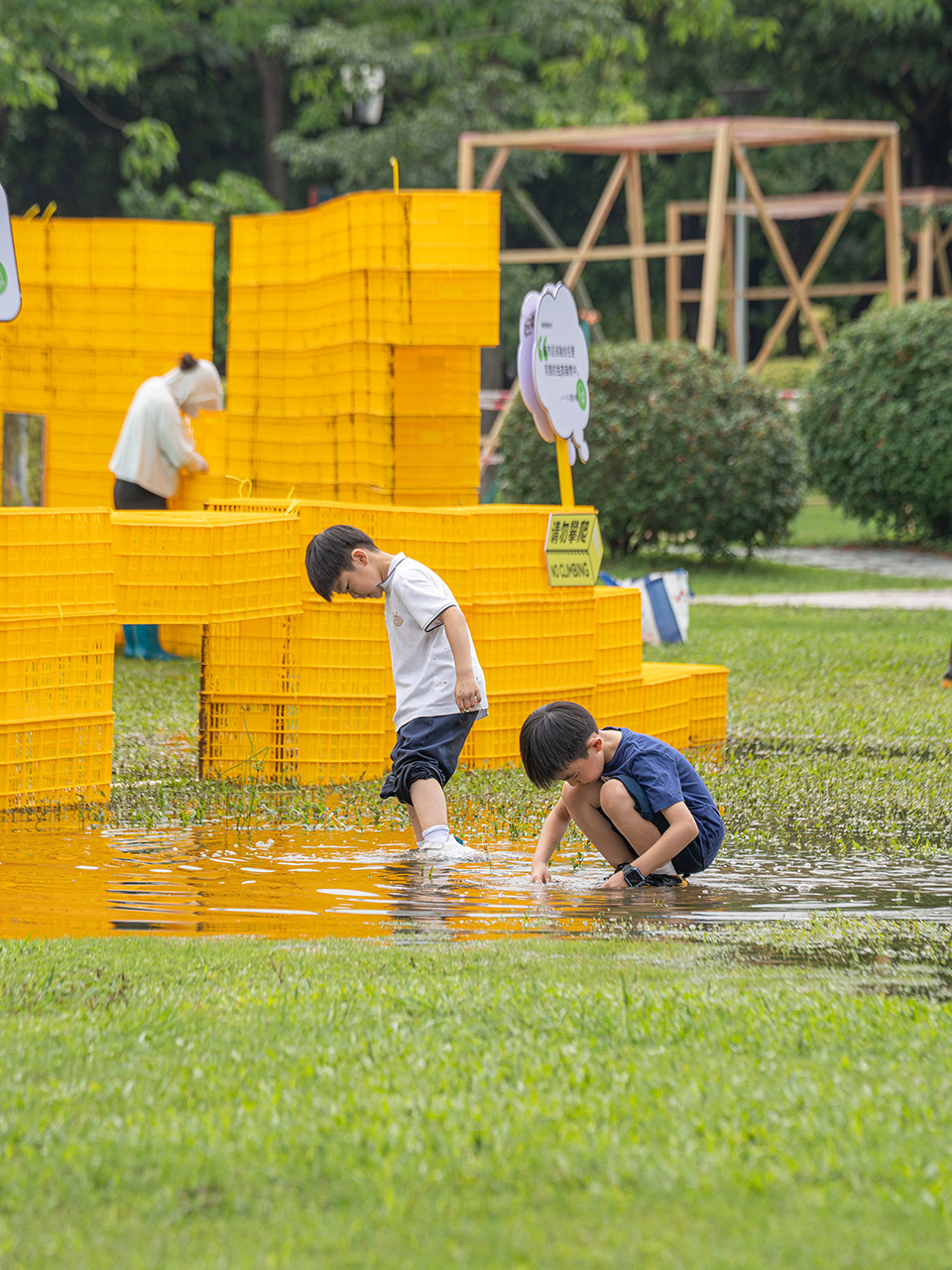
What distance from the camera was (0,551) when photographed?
6.78 metres

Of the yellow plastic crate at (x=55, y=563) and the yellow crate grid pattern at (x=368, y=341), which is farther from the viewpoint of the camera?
the yellow crate grid pattern at (x=368, y=341)

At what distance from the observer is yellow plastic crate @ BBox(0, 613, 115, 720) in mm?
6863

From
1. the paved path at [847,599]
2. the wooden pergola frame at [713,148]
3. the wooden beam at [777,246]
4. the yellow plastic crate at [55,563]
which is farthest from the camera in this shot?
the wooden beam at [777,246]

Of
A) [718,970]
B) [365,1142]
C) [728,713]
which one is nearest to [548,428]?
[728,713]

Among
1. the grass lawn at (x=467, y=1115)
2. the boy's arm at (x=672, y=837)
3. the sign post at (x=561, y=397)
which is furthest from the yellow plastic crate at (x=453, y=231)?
the grass lawn at (x=467, y=1115)

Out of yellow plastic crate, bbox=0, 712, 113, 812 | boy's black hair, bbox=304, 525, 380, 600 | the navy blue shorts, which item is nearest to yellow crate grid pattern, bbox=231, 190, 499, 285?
yellow plastic crate, bbox=0, 712, 113, 812

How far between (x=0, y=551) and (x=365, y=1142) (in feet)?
14.4

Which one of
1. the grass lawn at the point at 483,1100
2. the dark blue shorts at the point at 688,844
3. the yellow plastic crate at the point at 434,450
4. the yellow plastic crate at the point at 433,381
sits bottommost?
the grass lawn at the point at 483,1100

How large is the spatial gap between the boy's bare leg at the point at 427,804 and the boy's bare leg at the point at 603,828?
0.70m

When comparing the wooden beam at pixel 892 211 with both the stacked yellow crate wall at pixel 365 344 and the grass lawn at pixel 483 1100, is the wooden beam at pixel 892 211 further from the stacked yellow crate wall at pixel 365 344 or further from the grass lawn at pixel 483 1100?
the grass lawn at pixel 483 1100

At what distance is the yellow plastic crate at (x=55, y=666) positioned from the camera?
22.5 ft

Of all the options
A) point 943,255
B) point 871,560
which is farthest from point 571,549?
point 943,255

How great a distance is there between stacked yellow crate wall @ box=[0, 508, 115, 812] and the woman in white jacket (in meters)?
4.67

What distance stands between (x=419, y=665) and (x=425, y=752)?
1.17 ft
